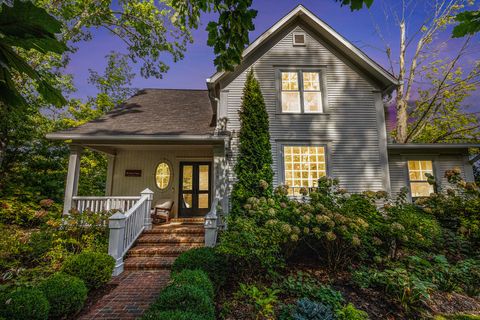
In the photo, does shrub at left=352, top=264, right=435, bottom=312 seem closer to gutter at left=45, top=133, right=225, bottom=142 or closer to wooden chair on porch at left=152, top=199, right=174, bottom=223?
gutter at left=45, top=133, right=225, bottom=142

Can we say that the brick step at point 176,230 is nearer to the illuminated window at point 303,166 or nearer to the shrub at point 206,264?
the shrub at point 206,264

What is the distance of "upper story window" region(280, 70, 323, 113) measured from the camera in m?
8.01

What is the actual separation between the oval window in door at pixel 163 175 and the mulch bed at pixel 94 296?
469 centimetres


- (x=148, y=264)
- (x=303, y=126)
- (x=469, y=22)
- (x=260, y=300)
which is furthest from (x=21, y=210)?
(x=469, y=22)

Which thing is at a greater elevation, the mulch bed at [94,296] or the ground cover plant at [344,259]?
the ground cover plant at [344,259]

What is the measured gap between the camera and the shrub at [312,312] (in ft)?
10.7

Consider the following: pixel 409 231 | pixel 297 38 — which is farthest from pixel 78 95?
pixel 409 231

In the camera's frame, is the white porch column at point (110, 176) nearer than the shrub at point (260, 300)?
No

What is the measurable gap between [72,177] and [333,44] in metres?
9.50

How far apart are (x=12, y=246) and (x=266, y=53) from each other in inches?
340

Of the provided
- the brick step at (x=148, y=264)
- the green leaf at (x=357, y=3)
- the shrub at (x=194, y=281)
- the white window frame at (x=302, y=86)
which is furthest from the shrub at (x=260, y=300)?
the white window frame at (x=302, y=86)

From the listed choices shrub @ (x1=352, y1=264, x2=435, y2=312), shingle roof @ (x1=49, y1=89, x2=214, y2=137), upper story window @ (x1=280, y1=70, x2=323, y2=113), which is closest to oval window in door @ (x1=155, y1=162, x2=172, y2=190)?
shingle roof @ (x1=49, y1=89, x2=214, y2=137)

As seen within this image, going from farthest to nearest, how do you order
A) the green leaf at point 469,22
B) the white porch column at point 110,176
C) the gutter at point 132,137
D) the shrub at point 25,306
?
the white porch column at point 110,176, the gutter at point 132,137, the shrub at point 25,306, the green leaf at point 469,22

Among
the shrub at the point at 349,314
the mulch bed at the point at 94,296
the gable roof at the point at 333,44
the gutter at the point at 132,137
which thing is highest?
the gable roof at the point at 333,44
